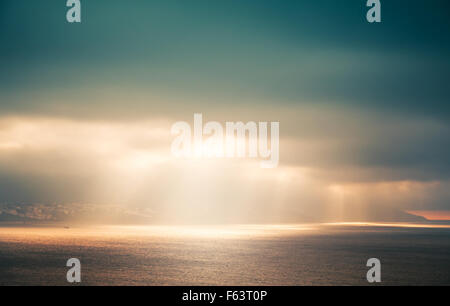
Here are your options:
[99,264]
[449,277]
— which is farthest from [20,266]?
[449,277]

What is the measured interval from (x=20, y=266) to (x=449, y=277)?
329 feet
